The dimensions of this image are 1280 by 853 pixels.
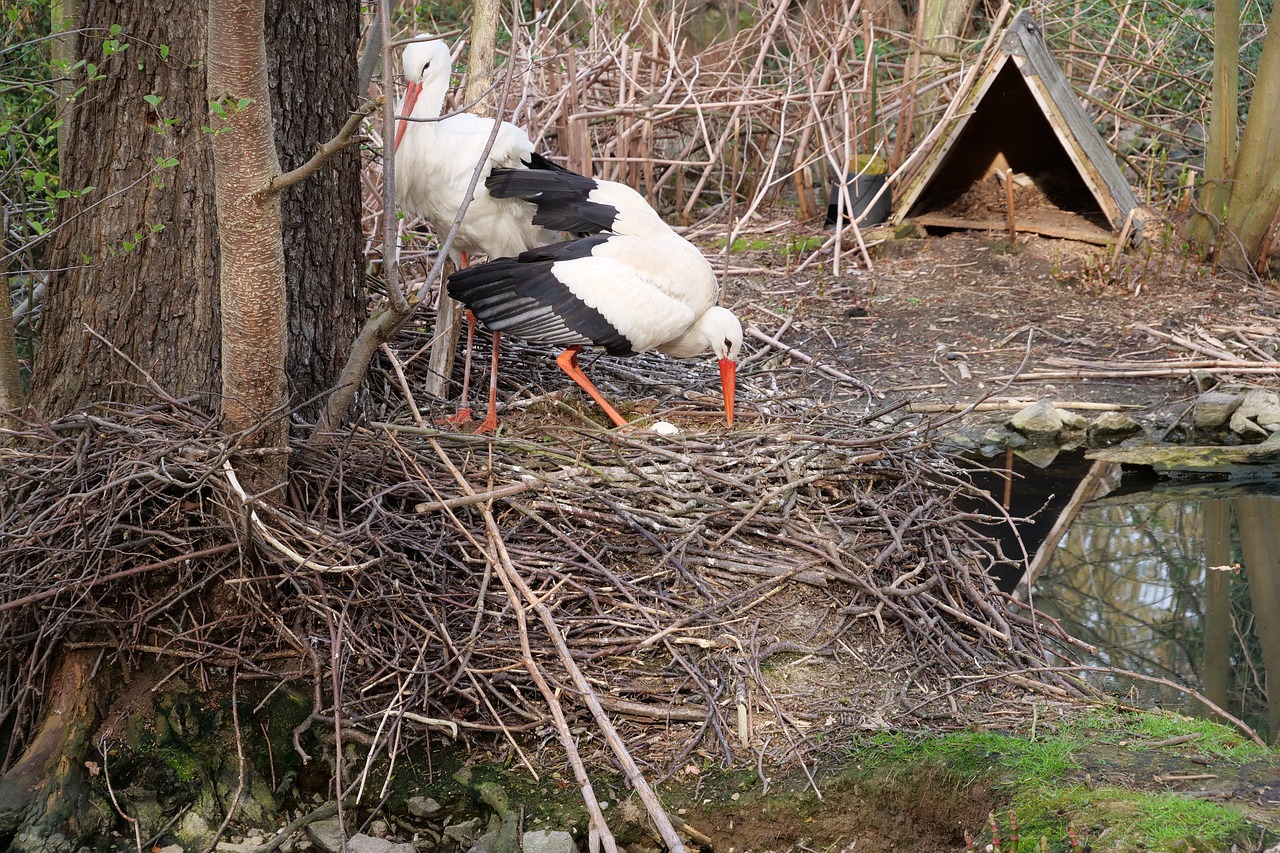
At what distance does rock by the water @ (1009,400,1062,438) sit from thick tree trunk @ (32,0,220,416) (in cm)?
470

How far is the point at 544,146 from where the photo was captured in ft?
29.9

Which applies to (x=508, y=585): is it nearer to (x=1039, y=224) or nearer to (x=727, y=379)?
(x=727, y=379)

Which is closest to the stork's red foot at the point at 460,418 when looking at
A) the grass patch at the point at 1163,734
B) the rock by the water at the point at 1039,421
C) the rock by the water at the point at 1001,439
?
the grass patch at the point at 1163,734

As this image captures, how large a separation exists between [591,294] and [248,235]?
146 cm

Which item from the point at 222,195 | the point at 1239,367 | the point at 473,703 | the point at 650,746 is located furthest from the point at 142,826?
the point at 1239,367

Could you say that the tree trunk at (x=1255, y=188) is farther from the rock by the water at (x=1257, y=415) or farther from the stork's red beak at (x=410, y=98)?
the stork's red beak at (x=410, y=98)

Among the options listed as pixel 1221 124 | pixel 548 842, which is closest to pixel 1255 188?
pixel 1221 124

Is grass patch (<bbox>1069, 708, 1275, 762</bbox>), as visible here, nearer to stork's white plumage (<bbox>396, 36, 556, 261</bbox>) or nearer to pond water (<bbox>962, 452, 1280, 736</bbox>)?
pond water (<bbox>962, 452, 1280, 736</bbox>)

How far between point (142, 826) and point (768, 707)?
185 cm

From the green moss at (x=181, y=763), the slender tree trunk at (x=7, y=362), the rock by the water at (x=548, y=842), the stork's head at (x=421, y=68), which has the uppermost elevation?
the stork's head at (x=421, y=68)

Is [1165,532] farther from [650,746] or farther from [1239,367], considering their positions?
[650,746]

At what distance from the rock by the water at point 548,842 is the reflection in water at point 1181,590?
7.89 ft

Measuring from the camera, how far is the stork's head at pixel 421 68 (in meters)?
4.74

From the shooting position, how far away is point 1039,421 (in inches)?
268
